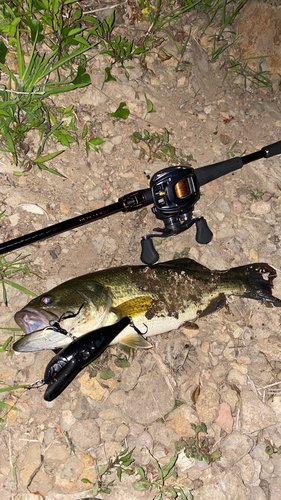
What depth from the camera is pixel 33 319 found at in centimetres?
325

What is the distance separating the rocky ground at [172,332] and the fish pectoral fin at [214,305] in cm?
22

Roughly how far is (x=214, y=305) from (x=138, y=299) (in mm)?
870

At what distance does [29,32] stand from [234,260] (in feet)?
11.4

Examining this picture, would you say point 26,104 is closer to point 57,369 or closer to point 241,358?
point 57,369

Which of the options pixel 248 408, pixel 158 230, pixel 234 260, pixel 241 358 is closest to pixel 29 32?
pixel 158 230

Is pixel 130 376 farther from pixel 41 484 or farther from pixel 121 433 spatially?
pixel 41 484

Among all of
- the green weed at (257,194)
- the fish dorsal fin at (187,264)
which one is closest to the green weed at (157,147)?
the green weed at (257,194)

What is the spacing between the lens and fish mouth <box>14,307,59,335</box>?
3.21 m

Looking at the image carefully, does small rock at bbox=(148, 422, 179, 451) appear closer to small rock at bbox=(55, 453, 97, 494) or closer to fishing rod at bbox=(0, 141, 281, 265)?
small rock at bbox=(55, 453, 97, 494)

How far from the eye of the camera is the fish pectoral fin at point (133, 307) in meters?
3.52

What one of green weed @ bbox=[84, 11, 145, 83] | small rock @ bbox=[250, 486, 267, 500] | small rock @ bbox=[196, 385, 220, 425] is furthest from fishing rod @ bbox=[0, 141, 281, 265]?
small rock @ bbox=[250, 486, 267, 500]

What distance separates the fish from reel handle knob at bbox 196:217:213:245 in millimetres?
266

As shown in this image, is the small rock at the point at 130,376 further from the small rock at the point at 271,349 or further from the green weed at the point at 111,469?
the small rock at the point at 271,349

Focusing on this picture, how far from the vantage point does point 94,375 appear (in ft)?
12.3
